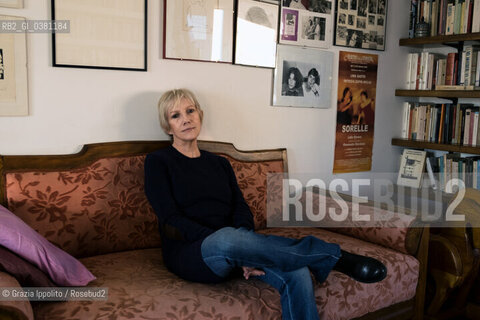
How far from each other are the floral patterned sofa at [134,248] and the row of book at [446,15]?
157cm

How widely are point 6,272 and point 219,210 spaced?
956 millimetres

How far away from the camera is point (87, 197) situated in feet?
6.67

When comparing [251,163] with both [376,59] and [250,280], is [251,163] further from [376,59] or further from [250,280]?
[376,59]

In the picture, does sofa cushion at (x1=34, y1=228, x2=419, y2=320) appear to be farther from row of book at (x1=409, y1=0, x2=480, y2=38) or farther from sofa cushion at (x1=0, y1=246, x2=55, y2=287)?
row of book at (x1=409, y1=0, x2=480, y2=38)

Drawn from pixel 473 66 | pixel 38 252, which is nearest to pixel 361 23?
pixel 473 66

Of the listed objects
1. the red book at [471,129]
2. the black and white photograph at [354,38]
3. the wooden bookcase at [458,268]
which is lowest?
the wooden bookcase at [458,268]

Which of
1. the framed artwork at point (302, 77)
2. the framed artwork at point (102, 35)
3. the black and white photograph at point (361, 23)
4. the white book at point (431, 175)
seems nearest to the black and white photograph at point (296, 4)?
the framed artwork at point (302, 77)

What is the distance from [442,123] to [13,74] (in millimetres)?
2755

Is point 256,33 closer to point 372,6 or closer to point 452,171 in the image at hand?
point 372,6

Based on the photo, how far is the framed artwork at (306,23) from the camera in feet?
9.07

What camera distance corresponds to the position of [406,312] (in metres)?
2.24

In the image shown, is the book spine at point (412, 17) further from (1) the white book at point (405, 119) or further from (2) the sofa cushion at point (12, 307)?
(2) the sofa cushion at point (12, 307)

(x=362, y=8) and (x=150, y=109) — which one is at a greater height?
(x=362, y=8)

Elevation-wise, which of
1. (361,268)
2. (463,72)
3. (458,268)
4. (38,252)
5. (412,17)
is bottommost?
(458,268)
